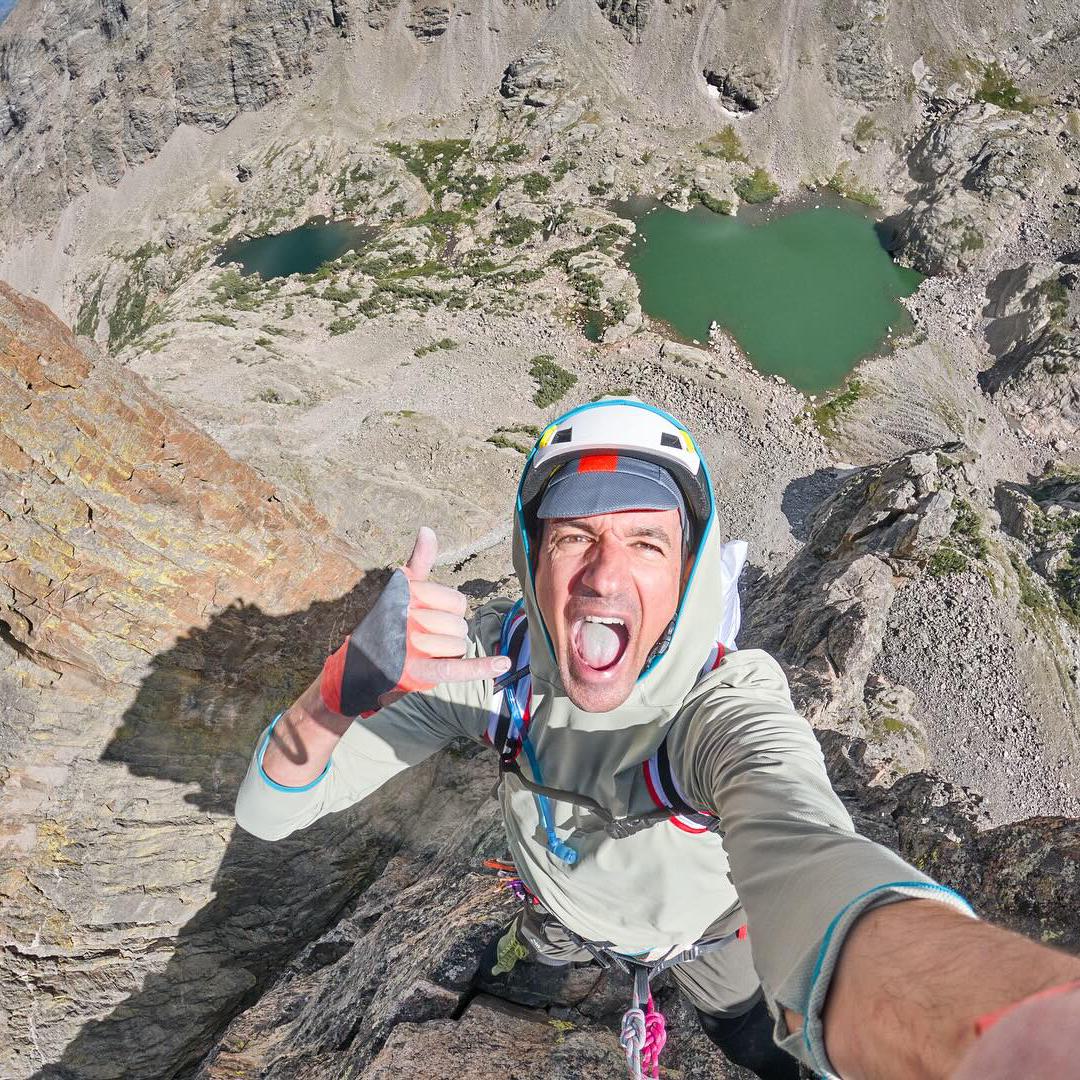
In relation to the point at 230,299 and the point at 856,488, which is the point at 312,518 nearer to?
the point at 856,488

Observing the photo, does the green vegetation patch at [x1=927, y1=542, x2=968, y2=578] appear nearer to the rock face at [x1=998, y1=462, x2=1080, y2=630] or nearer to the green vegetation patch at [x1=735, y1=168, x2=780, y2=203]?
the rock face at [x1=998, y1=462, x2=1080, y2=630]

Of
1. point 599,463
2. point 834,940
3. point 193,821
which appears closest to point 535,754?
point 599,463

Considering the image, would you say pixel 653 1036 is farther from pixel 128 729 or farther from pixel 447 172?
pixel 447 172

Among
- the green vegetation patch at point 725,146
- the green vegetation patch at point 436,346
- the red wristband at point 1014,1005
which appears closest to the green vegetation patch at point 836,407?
the green vegetation patch at point 436,346

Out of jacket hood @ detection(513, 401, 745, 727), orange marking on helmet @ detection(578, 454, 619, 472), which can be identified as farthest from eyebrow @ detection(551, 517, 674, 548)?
orange marking on helmet @ detection(578, 454, 619, 472)

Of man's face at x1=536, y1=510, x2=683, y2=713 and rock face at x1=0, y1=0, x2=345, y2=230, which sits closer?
man's face at x1=536, y1=510, x2=683, y2=713

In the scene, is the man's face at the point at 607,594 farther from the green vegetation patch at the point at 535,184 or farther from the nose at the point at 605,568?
the green vegetation patch at the point at 535,184

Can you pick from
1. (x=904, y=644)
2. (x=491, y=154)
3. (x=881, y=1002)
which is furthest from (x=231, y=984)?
(x=491, y=154)
